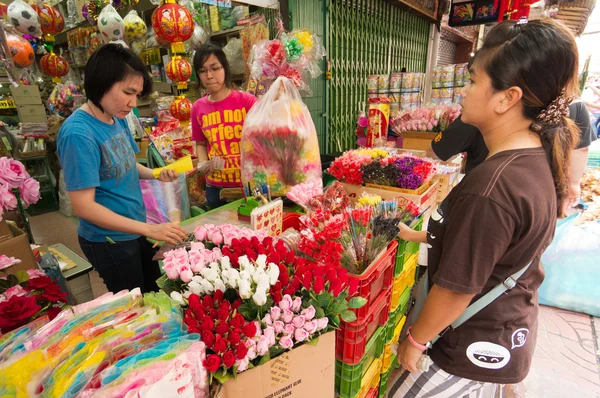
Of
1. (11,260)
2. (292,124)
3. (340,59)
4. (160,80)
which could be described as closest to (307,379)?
(11,260)

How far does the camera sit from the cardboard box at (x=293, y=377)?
0.70 m

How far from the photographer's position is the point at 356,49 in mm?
4176

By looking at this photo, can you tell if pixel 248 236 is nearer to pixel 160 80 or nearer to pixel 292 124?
pixel 292 124

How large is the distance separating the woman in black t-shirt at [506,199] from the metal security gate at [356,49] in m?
3.16

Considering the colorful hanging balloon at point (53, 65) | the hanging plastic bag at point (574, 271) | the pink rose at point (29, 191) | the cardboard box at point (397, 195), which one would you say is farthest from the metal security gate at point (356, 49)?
the pink rose at point (29, 191)

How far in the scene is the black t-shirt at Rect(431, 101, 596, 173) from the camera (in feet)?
6.12

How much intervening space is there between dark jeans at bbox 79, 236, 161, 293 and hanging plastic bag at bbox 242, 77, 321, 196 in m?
0.69

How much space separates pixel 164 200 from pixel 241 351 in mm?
2242

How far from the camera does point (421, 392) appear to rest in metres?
1.15

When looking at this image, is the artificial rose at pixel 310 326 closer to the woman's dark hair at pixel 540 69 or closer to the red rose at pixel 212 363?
the red rose at pixel 212 363

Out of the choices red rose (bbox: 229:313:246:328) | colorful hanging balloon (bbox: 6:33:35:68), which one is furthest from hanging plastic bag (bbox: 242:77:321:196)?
colorful hanging balloon (bbox: 6:33:35:68)

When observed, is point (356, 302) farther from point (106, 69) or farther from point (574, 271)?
point (574, 271)

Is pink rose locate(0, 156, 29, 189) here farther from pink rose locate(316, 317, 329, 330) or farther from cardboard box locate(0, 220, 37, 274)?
pink rose locate(316, 317, 329, 330)

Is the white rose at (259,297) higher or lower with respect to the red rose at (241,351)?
higher
